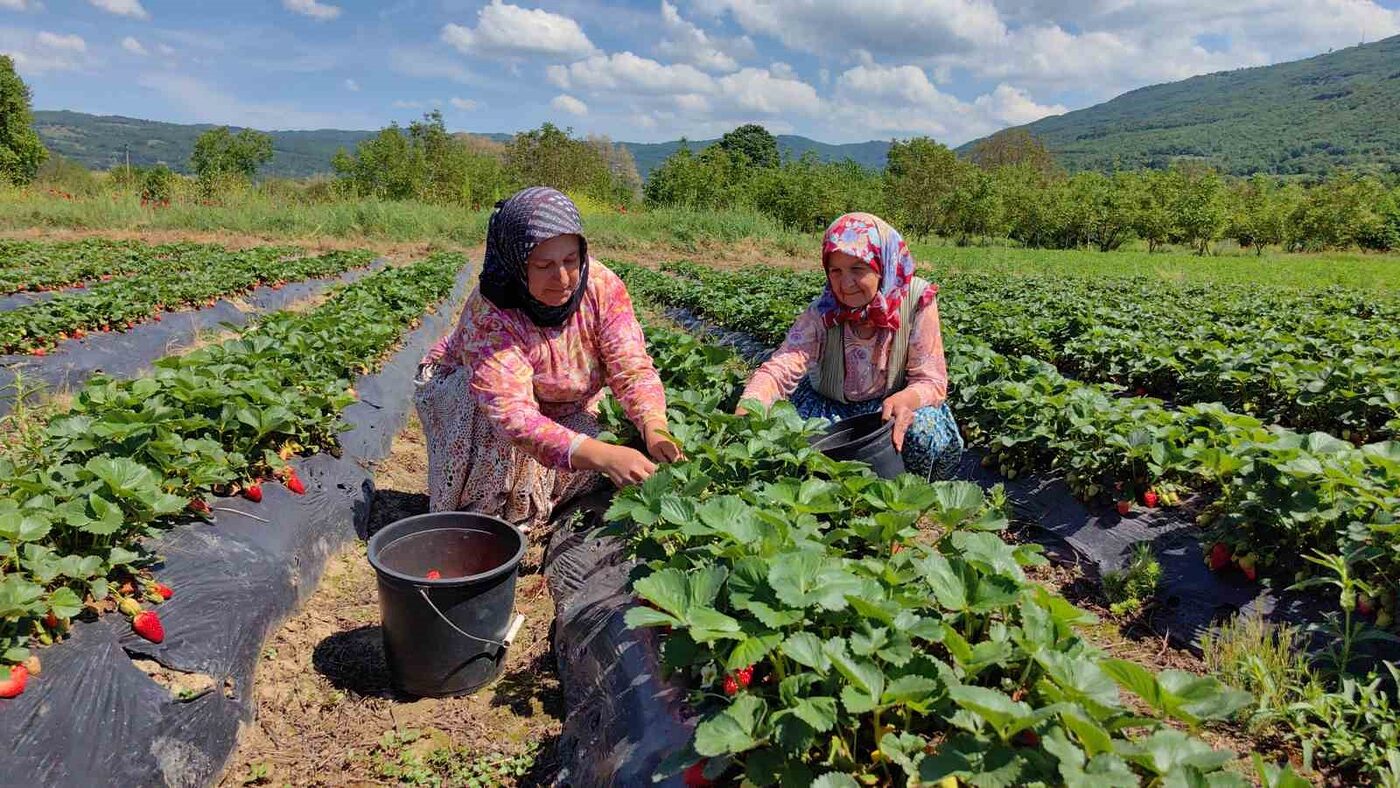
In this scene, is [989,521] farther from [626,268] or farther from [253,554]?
[626,268]

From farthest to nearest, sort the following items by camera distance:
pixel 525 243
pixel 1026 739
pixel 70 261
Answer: pixel 70 261 → pixel 525 243 → pixel 1026 739

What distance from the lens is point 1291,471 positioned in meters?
2.49

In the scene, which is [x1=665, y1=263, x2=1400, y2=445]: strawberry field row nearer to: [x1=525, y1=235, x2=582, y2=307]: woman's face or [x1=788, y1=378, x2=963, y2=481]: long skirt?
[x1=788, y1=378, x2=963, y2=481]: long skirt

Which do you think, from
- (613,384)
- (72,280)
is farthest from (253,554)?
(72,280)

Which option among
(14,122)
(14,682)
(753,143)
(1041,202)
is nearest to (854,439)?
(14,682)

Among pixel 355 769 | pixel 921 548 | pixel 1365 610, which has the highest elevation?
pixel 921 548

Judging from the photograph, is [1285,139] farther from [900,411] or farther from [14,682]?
[14,682]

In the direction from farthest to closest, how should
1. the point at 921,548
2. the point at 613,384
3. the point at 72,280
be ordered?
the point at 72,280 → the point at 613,384 → the point at 921,548

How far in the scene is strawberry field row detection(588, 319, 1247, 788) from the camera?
3.92 feet

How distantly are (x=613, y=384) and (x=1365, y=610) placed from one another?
102 inches

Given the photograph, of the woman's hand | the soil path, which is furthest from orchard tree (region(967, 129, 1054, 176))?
the soil path

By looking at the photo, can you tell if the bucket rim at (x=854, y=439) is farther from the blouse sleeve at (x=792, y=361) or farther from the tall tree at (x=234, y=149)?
the tall tree at (x=234, y=149)

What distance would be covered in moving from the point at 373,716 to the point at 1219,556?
304 cm

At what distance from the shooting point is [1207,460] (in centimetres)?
299
